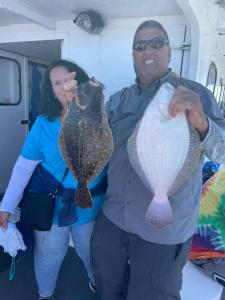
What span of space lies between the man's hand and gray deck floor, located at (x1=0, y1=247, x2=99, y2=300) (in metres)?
2.09

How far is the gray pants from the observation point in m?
1.75

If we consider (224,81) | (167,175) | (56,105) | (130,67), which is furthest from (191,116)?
(224,81)

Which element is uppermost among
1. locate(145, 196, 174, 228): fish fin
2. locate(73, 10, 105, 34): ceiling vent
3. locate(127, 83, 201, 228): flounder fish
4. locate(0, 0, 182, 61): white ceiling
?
locate(0, 0, 182, 61): white ceiling

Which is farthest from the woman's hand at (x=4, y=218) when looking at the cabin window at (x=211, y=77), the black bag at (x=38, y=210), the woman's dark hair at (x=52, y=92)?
the cabin window at (x=211, y=77)

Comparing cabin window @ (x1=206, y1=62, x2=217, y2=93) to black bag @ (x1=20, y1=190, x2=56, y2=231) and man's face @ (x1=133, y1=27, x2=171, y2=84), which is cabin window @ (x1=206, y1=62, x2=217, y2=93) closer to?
man's face @ (x1=133, y1=27, x2=171, y2=84)

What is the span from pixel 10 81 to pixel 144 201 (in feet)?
13.1

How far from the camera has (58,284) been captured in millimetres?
2885

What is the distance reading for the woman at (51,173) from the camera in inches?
78.8

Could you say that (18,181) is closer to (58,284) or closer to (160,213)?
(160,213)

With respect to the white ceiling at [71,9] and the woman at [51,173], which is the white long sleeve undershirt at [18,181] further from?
the white ceiling at [71,9]

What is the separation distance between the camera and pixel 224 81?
4.73 m

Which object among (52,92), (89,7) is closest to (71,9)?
(89,7)

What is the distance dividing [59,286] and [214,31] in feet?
10.2

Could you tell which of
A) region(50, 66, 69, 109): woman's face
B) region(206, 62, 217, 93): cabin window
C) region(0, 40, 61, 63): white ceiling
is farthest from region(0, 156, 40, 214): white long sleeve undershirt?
region(0, 40, 61, 63): white ceiling
